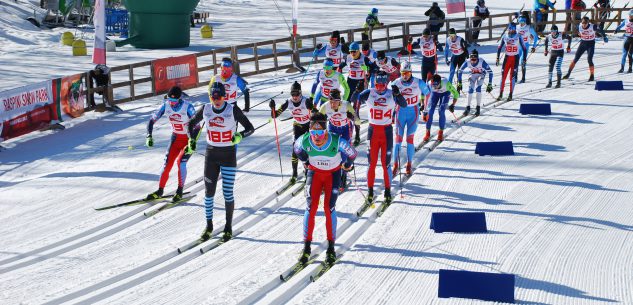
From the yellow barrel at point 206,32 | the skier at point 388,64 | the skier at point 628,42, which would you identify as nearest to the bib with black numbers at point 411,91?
the skier at point 388,64

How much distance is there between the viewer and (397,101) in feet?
43.4

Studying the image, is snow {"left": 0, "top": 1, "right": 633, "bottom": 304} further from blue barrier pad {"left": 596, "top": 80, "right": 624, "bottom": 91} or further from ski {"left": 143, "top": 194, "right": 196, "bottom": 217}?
blue barrier pad {"left": 596, "top": 80, "right": 624, "bottom": 91}

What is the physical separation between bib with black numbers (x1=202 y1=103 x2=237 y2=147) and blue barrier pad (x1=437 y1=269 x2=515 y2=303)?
3664 millimetres

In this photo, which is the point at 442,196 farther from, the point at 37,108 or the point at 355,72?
the point at 37,108

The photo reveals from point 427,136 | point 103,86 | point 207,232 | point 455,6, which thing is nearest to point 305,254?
point 207,232

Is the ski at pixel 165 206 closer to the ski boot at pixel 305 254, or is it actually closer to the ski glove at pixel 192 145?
the ski glove at pixel 192 145

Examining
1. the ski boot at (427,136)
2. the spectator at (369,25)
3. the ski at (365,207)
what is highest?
the spectator at (369,25)

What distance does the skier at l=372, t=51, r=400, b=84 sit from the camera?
19875mm

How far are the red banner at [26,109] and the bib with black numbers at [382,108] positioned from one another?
9147 millimetres

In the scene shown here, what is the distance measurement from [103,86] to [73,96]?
1.29 metres

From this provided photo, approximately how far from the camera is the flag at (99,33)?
2139cm

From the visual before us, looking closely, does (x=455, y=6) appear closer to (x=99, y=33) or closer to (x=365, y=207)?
(x=99, y=33)

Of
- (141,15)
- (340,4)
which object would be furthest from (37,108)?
(340,4)

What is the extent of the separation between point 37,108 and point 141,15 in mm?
17322
